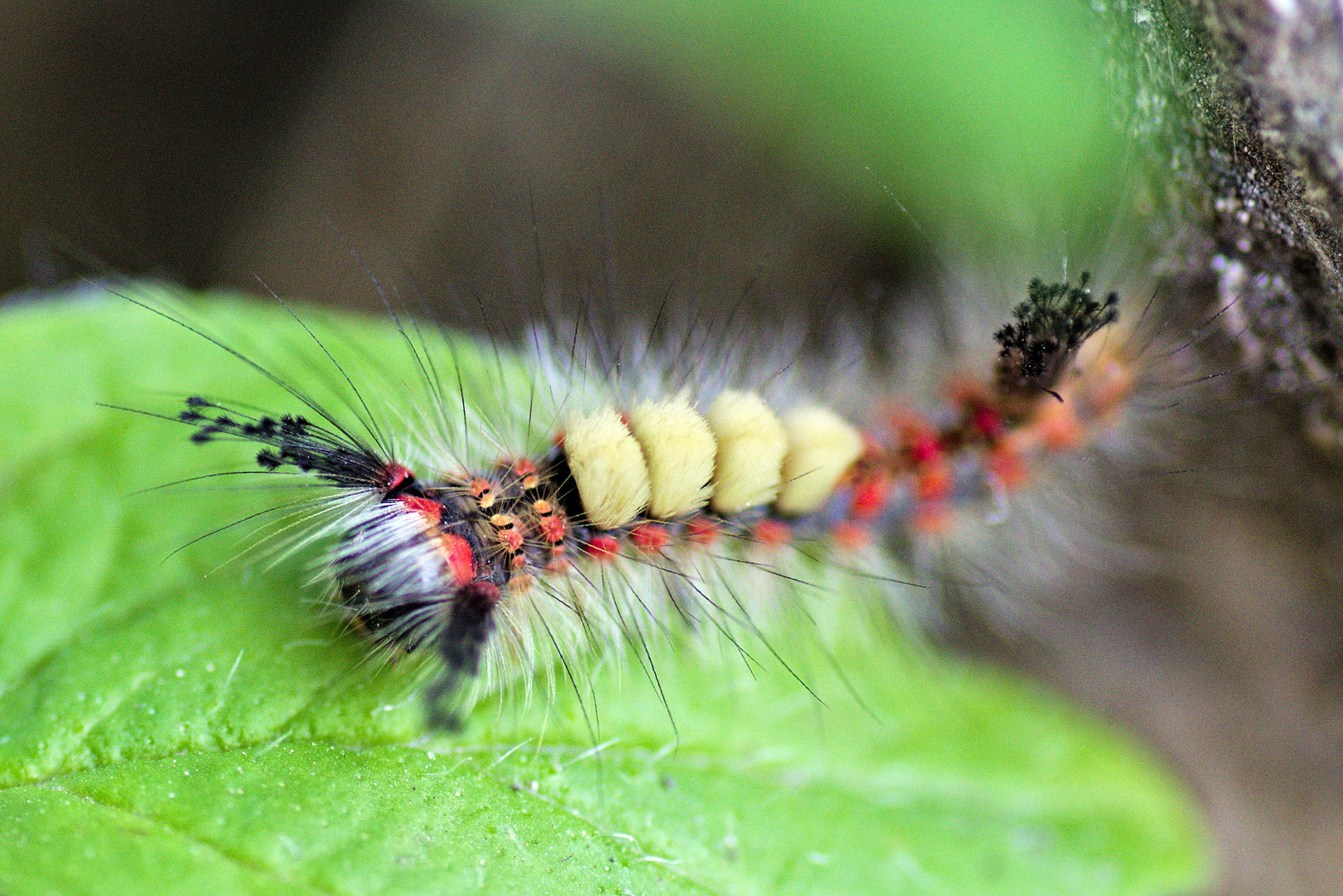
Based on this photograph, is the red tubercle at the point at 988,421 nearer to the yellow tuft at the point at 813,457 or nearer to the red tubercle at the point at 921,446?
the red tubercle at the point at 921,446

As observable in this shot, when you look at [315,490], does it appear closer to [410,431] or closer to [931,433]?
[410,431]

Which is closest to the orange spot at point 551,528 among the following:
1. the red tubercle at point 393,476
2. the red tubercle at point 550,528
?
the red tubercle at point 550,528

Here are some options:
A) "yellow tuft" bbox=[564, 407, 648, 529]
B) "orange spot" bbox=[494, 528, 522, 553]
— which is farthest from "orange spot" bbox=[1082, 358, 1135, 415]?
"orange spot" bbox=[494, 528, 522, 553]

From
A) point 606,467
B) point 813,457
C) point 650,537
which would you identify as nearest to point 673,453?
point 606,467

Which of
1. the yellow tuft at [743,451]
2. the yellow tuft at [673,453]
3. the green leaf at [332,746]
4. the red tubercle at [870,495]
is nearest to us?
the green leaf at [332,746]

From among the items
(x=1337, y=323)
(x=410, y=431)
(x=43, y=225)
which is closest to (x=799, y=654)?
(x=410, y=431)

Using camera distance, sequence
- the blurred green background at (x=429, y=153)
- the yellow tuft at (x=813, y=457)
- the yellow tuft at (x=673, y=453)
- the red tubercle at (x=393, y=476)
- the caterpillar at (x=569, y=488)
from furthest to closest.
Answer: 1. the blurred green background at (x=429, y=153)
2. the yellow tuft at (x=813, y=457)
3. the yellow tuft at (x=673, y=453)
4. the red tubercle at (x=393, y=476)
5. the caterpillar at (x=569, y=488)

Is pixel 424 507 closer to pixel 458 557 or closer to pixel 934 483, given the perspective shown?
pixel 458 557
